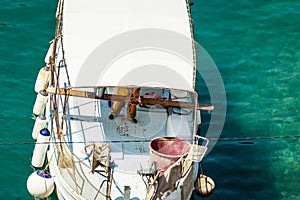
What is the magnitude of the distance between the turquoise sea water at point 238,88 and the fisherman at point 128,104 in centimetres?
330

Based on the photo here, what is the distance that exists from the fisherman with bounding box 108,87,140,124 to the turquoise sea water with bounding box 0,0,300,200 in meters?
3.30

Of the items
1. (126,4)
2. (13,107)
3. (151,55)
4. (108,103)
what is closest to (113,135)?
(108,103)

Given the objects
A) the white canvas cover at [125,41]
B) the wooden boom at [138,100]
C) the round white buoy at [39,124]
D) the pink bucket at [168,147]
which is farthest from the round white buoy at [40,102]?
the pink bucket at [168,147]

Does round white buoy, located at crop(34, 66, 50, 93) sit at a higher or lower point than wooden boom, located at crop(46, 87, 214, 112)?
higher

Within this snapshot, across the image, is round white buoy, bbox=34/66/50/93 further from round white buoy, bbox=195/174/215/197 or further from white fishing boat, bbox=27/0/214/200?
round white buoy, bbox=195/174/215/197

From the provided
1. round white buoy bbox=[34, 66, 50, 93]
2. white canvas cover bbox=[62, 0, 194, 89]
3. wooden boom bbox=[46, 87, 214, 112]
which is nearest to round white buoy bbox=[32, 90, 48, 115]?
round white buoy bbox=[34, 66, 50, 93]

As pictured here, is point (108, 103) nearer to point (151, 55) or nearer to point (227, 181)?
point (151, 55)

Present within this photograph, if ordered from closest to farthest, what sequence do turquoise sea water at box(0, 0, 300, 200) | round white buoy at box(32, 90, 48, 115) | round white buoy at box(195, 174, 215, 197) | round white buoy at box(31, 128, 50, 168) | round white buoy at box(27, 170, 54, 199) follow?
round white buoy at box(195, 174, 215, 197), round white buoy at box(27, 170, 54, 199), round white buoy at box(31, 128, 50, 168), turquoise sea water at box(0, 0, 300, 200), round white buoy at box(32, 90, 48, 115)

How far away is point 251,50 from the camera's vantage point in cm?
2345

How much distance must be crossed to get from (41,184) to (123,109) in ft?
9.92

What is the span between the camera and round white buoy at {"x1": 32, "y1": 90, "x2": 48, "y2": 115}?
62.3ft

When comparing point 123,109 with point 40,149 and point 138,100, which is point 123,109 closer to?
point 138,100

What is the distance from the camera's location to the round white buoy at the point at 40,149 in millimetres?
17188

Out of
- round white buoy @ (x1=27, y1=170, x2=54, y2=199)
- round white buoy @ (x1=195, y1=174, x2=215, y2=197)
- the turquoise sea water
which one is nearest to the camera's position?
round white buoy @ (x1=195, y1=174, x2=215, y2=197)
